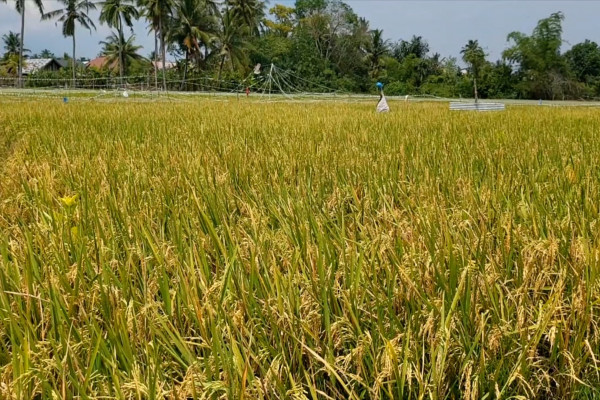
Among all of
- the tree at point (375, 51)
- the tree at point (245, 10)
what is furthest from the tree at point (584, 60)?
the tree at point (245, 10)

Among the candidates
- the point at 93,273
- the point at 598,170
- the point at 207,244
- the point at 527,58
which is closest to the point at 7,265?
the point at 93,273

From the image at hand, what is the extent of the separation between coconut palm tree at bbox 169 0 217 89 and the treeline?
0.23 feet

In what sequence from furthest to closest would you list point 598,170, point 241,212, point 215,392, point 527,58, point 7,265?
point 527,58 → point 598,170 → point 241,212 → point 7,265 → point 215,392

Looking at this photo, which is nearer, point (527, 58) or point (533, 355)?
point (533, 355)

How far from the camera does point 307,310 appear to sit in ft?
2.85

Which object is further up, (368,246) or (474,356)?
(368,246)

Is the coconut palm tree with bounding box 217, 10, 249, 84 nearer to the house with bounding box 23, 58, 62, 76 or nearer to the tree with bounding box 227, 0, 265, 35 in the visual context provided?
the tree with bounding box 227, 0, 265, 35

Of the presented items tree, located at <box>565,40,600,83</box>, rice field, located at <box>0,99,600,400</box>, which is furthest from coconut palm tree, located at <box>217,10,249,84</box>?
rice field, located at <box>0,99,600,400</box>

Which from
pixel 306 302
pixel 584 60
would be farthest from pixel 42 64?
pixel 306 302

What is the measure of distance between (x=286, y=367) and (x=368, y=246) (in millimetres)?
420

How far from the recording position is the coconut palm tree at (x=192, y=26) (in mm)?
34781

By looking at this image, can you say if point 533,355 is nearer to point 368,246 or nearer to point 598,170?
point 368,246

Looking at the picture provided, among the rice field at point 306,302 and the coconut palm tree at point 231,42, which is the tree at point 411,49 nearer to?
the coconut palm tree at point 231,42

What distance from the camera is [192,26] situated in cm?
3525
